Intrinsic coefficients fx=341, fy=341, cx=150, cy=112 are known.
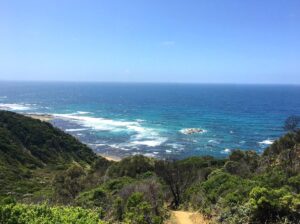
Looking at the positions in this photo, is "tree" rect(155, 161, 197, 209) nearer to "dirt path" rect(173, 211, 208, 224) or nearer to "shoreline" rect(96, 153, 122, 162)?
"dirt path" rect(173, 211, 208, 224)

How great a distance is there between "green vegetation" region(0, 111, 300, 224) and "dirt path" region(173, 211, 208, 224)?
17.3 inches

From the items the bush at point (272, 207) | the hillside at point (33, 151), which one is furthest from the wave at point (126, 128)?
the bush at point (272, 207)

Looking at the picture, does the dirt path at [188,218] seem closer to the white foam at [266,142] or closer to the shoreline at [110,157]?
the shoreline at [110,157]

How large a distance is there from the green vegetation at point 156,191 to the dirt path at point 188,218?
1.44 ft

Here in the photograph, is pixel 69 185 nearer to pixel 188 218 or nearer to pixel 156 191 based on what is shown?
pixel 156 191

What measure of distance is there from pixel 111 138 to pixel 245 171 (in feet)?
163

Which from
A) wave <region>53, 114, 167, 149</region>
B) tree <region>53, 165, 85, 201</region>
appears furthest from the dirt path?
wave <region>53, 114, 167, 149</region>

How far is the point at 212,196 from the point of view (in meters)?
18.5

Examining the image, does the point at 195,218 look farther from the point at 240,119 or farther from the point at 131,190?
the point at 240,119

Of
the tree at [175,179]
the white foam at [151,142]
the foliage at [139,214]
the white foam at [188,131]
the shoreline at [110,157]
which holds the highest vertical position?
the foliage at [139,214]

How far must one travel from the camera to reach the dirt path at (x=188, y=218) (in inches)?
653

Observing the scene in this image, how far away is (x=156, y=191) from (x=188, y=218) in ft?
8.43

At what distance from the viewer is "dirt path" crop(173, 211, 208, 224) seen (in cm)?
1659

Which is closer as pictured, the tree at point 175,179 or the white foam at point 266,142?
the tree at point 175,179
